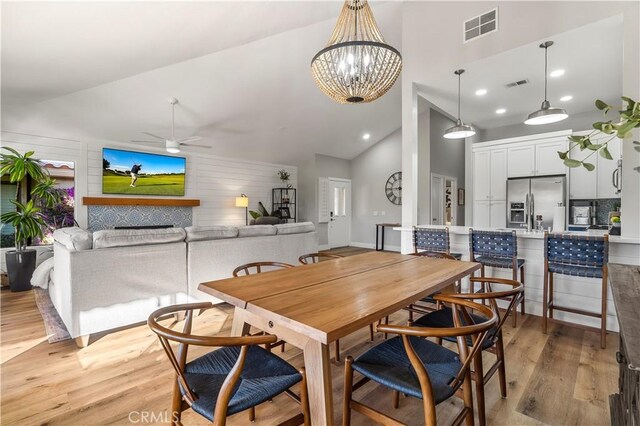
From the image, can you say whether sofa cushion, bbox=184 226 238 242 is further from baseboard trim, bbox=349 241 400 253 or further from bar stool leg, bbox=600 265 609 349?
baseboard trim, bbox=349 241 400 253

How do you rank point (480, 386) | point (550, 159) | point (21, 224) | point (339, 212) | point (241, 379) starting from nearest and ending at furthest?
point (241, 379), point (480, 386), point (21, 224), point (550, 159), point (339, 212)

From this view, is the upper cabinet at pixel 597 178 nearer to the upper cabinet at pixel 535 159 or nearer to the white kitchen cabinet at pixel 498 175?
the upper cabinet at pixel 535 159

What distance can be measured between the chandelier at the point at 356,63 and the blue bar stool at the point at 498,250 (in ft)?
6.63

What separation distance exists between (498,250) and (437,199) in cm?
387

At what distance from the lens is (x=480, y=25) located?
11.4ft

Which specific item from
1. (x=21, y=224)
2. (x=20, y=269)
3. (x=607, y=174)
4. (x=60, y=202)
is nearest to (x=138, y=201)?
(x=60, y=202)

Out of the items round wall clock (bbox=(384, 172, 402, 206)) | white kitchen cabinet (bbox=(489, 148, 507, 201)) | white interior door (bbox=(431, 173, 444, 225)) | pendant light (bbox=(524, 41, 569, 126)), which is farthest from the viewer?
round wall clock (bbox=(384, 172, 402, 206))

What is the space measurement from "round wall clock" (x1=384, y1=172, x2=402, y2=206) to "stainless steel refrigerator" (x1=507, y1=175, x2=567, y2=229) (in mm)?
2844

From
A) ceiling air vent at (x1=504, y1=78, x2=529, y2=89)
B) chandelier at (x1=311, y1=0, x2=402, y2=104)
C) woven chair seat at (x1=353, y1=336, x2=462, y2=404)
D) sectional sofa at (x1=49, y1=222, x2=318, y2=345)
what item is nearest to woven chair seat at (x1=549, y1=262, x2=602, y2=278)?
woven chair seat at (x1=353, y1=336, x2=462, y2=404)

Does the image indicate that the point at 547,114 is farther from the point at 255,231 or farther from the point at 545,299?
the point at 255,231

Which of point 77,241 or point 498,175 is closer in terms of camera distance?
point 77,241

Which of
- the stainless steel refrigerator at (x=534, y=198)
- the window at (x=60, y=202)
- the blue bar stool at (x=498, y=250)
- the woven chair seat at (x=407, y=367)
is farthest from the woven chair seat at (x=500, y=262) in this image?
the window at (x=60, y=202)

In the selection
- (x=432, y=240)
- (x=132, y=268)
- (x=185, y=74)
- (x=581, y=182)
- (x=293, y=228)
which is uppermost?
(x=185, y=74)

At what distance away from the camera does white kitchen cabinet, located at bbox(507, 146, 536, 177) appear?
16.7ft
